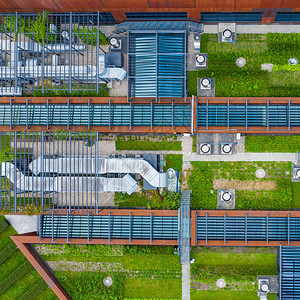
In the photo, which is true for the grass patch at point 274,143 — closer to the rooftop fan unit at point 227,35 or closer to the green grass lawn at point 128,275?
the rooftop fan unit at point 227,35

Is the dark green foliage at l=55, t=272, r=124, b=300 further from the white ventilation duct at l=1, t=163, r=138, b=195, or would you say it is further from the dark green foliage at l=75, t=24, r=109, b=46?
the dark green foliage at l=75, t=24, r=109, b=46

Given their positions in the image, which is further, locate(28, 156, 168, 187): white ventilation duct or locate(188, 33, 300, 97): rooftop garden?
locate(188, 33, 300, 97): rooftop garden

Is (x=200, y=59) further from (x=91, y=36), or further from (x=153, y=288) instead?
(x=153, y=288)

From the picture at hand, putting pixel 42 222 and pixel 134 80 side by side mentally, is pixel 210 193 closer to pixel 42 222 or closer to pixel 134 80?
pixel 134 80

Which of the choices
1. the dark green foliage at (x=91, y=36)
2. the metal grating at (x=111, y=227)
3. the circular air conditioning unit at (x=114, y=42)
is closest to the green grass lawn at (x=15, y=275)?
the metal grating at (x=111, y=227)

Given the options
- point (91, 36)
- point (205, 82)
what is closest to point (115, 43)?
point (91, 36)

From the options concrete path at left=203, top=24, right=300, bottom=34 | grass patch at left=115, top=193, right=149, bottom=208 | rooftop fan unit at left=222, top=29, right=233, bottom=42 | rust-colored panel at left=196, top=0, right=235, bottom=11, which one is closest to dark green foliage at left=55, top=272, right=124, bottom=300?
grass patch at left=115, top=193, right=149, bottom=208

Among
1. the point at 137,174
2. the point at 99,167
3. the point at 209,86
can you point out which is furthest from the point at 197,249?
the point at 209,86
